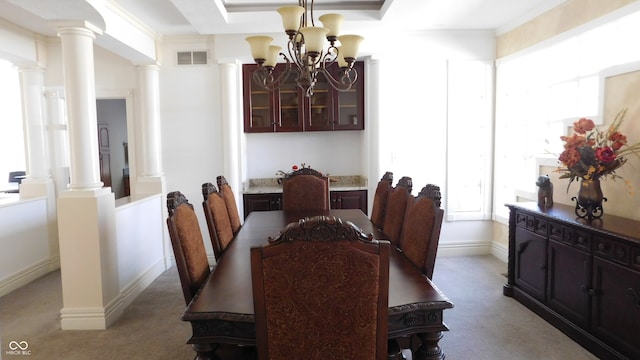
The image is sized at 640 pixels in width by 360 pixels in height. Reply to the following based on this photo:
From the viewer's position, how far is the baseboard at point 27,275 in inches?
147

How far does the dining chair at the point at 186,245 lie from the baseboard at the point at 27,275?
9.36 ft

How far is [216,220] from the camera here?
8.48ft

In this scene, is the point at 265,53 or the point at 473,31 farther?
the point at 473,31

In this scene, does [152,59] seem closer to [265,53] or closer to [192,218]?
[265,53]

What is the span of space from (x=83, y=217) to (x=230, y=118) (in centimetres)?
199

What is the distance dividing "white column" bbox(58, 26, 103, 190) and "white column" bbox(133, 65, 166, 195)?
4.44 ft

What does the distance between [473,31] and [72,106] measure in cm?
408

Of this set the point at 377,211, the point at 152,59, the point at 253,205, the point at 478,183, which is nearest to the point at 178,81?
the point at 152,59

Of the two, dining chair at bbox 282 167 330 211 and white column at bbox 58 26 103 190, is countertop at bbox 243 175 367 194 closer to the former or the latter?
dining chair at bbox 282 167 330 211

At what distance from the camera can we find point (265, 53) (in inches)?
104

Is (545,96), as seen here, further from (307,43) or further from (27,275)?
(27,275)

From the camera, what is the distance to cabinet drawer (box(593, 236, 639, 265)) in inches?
89.7

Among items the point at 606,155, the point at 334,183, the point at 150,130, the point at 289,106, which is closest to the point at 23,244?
the point at 150,130

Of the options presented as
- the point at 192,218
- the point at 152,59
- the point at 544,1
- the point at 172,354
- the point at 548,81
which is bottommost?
the point at 172,354
